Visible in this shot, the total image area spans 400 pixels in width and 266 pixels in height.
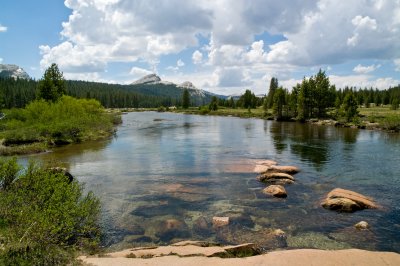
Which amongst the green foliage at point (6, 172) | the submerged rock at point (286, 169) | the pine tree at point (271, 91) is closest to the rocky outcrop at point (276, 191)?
the submerged rock at point (286, 169)

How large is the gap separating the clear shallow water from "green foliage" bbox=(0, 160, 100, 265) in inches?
148

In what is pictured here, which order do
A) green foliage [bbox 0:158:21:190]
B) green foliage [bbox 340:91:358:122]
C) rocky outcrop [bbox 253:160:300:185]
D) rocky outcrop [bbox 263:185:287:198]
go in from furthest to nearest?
green foliage [bbox 340:91:358:122]
rocky outcrop [bbox 253:160:300:185]
rocky outcrop [bbox 263:185:287:198]
green foliage [bbox 0:158:21:190]

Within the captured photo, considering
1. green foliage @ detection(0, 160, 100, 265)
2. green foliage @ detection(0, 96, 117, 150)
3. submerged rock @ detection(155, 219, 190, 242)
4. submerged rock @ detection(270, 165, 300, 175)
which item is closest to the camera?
green foliage @ detection(0, 160, 100, 265)

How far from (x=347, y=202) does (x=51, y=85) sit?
80.6 metres

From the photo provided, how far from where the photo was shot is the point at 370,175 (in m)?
33.6

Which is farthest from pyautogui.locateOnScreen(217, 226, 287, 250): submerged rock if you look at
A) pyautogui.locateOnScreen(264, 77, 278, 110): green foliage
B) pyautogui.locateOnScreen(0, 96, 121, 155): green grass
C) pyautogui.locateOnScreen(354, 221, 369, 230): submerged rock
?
pyautogui.locateOnScreen(264, 77, 278, 110): green foliage

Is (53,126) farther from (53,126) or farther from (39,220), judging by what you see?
(39,220)

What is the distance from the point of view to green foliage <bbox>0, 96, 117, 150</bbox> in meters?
56.2

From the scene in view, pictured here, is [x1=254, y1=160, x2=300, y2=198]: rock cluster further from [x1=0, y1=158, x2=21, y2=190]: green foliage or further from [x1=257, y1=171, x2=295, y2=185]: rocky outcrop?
[x1=0, y1=158, x2=21, y2=190]: green foliage

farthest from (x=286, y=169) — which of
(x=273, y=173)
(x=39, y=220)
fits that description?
(x=39, y=220)

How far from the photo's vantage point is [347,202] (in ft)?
76.8

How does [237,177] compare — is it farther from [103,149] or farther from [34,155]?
[34,155]

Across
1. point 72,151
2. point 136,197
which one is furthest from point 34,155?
point 136,197

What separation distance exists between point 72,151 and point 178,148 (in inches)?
656
